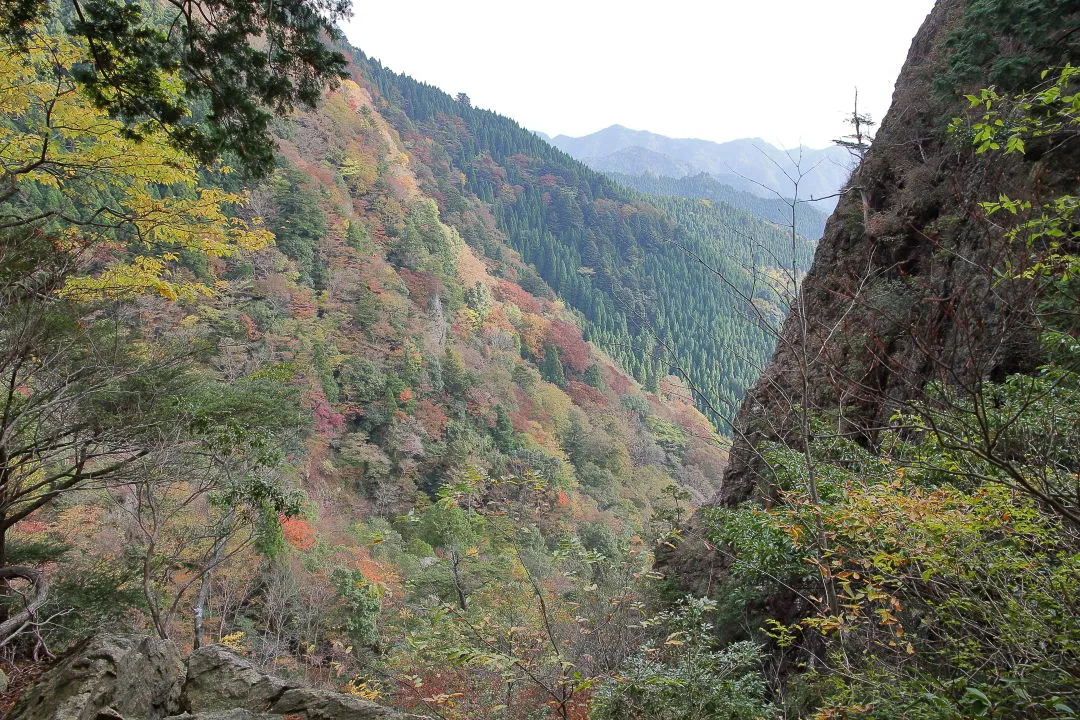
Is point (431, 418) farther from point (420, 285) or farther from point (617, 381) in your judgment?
point (617, 381)

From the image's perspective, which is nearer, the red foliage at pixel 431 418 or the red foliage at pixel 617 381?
the red foliage at pixel 431 418

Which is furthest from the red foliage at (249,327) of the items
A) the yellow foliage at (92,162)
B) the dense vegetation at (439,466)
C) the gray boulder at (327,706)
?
the gray boulder at (327,706)

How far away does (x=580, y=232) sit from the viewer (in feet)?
246

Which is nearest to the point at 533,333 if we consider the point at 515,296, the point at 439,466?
the point at 515,296

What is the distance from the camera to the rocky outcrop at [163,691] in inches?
125

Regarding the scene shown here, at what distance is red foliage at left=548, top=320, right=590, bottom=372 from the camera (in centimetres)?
4191

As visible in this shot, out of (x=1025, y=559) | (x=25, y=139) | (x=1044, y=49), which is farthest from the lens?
(x=1044, y=49)

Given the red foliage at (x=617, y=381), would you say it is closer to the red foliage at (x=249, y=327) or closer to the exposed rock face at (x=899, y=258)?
the red foliage at (x=249, y=327)

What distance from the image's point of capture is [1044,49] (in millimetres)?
7277

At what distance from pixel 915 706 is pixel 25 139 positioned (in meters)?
6.52

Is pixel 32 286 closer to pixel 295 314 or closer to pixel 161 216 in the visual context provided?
pixel 161 216

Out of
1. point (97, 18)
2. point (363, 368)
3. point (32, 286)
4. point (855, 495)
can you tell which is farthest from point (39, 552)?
point (363, 368)

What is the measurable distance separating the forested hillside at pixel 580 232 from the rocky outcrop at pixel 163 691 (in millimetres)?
50567

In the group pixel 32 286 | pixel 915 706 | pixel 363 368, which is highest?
pixel 32 286
